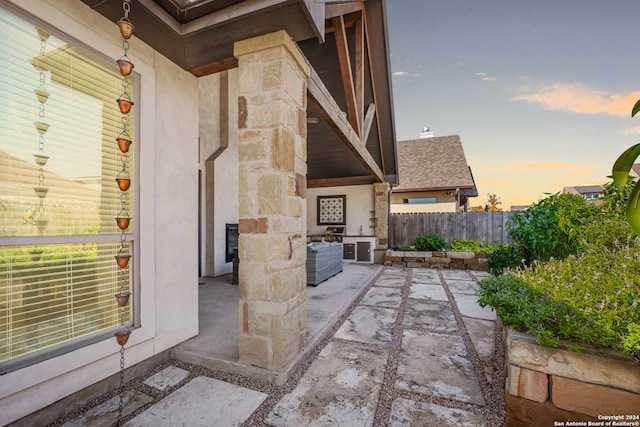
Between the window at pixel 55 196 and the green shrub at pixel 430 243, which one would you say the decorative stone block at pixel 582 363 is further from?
the green shrub at pixel 430 243

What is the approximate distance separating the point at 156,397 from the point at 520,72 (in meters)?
9.31

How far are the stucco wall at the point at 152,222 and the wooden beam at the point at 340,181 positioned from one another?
6585 millimetres

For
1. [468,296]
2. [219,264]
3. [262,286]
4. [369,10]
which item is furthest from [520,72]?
[219,264]

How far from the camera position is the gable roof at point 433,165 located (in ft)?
40.0

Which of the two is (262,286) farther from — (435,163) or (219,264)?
(435,163)

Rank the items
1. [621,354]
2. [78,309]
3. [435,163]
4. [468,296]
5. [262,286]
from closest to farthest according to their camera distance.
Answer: [621,354]
[78,309]
[262,286]
[468,296]
[435,163]

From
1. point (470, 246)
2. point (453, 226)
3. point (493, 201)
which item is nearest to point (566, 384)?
point (470, 246)

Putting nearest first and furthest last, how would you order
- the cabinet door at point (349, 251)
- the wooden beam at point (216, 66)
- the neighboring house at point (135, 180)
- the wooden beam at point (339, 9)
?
1. the neighboring house at point (135, 180)
2. the wooden beam at point (216, 66)
3. the wooden beam at point (339, 9)
4. the cabinet door at point (349, 251)

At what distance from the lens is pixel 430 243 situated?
26.2 feet

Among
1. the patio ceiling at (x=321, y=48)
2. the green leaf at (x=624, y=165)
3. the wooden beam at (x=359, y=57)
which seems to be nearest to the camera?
the green leaf at (x=624, y=165)

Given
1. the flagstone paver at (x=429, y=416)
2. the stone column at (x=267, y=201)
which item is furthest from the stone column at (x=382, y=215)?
the flagstone paver at (x=429, y=416)

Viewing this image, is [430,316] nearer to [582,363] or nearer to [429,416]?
[429,416]

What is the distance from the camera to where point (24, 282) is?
1.58 m

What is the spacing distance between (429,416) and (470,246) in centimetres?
761
